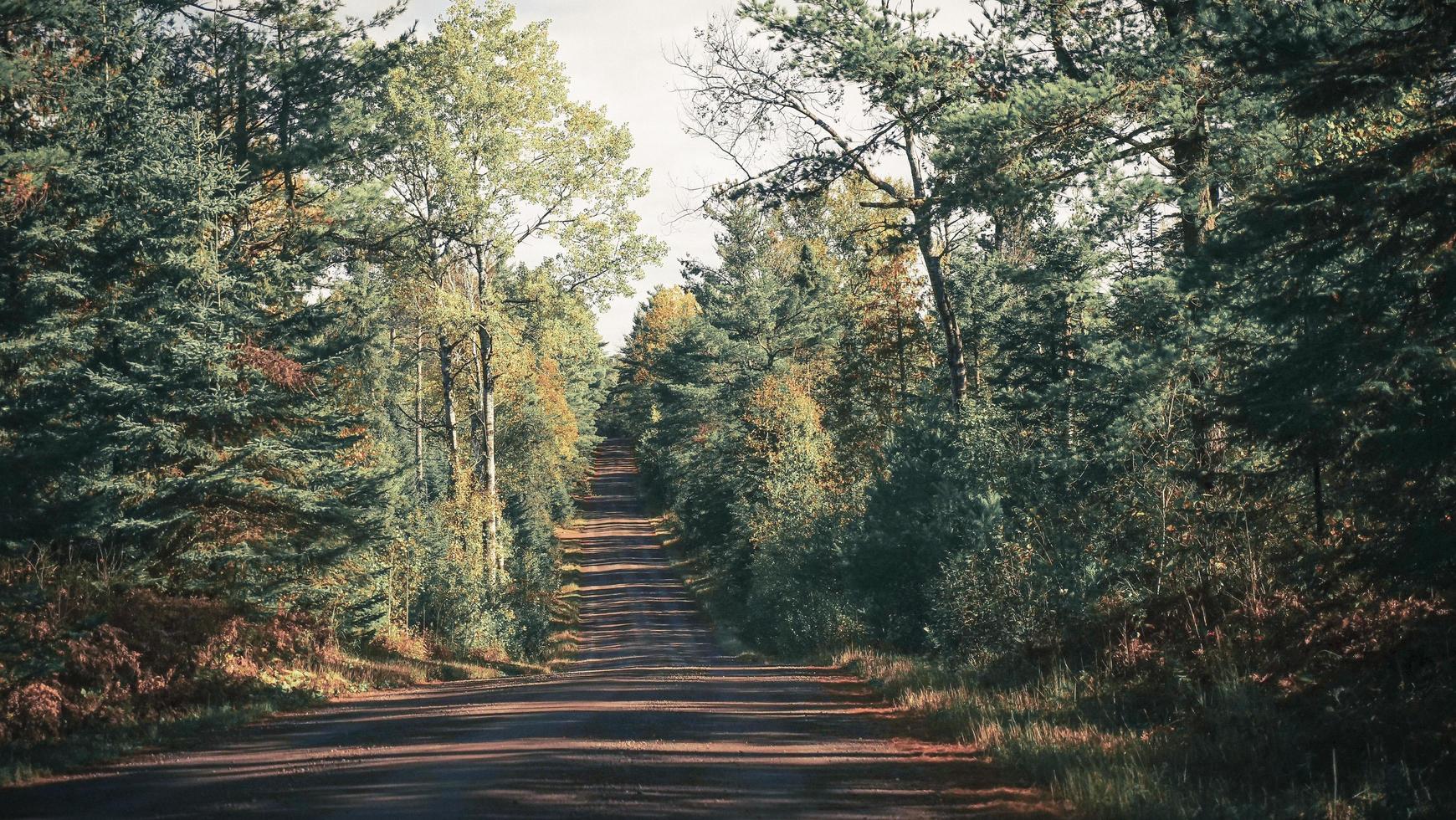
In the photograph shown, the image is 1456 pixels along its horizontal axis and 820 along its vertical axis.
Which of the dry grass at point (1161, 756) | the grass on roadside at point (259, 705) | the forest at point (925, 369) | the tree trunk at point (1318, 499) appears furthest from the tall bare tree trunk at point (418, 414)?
the tree trunk at point (1318, 499)

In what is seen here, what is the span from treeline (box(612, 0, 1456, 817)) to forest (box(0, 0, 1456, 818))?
0.19ft

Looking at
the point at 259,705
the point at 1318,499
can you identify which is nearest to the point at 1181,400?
the point at 1318,499

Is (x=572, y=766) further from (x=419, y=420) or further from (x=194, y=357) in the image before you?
(x=419, y=420)

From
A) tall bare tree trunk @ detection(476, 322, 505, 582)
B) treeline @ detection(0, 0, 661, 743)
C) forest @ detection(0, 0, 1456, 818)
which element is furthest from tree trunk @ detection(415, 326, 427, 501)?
treeline @ detection(0, 0, 661, 743)

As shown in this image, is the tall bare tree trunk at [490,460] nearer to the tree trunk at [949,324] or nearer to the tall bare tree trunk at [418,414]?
the tall bare tree trunk at [418,414]

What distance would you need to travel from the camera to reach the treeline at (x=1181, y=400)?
8492mm

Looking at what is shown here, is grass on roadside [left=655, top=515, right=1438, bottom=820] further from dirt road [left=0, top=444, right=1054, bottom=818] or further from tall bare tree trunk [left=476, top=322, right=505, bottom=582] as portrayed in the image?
tall bare tree trunk [left=476, top=322, right=505, bottom=582]

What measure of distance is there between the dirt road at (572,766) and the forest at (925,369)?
103cm

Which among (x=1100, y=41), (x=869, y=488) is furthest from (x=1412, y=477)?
(x=869, y=488)

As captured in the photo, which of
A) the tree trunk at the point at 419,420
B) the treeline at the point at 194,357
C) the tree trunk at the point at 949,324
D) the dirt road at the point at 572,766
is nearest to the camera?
the dirt road at the point at 572,766

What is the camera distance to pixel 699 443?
6581 cm

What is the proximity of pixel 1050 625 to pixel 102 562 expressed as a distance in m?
13.9

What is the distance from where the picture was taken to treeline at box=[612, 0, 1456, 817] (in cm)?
849

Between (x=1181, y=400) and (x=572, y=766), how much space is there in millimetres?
9584
